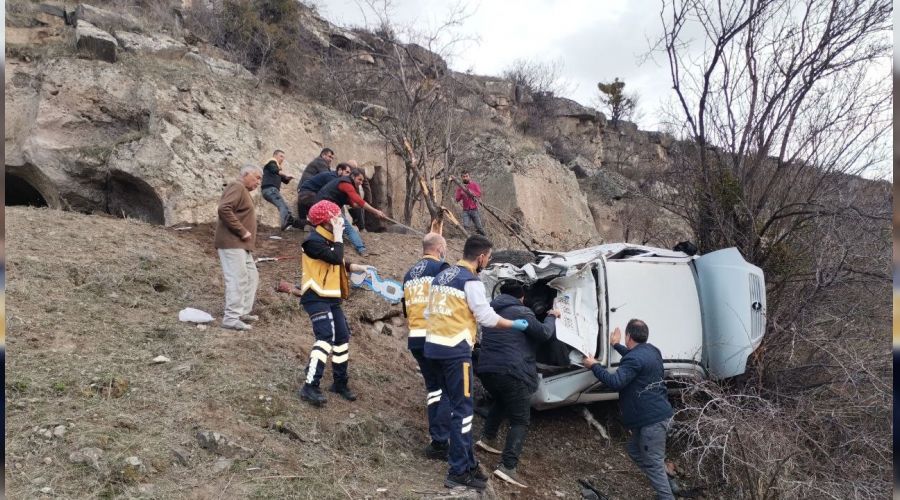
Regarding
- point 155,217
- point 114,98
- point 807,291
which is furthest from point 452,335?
point 114,98

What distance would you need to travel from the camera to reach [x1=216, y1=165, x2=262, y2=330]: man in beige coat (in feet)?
19.6

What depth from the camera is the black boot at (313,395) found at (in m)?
5.02

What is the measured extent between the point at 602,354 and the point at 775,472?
4.96 feet

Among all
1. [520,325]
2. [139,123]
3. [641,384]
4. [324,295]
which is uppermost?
[139,123]

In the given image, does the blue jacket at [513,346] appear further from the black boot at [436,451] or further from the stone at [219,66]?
the stone at [219,66]

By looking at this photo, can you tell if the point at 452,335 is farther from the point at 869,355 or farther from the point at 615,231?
the point at 615,231

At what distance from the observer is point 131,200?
1095cm

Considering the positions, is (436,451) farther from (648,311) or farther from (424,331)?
(648,311)

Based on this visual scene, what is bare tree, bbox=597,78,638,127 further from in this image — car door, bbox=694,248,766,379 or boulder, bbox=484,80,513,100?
car door, bbox=694,248,766,379

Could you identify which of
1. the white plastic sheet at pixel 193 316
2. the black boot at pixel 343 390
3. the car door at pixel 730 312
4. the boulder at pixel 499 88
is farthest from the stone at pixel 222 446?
the boulder at pixel 499 88

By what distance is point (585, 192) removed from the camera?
2159cm

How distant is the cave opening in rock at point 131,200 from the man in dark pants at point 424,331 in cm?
719

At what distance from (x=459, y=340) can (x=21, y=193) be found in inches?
433

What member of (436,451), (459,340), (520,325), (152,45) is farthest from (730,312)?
(152,45)
